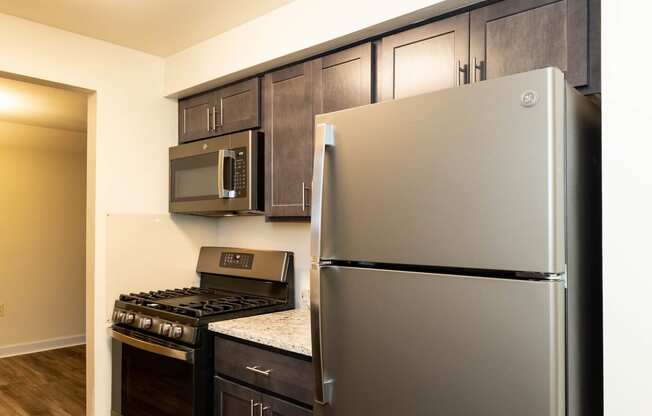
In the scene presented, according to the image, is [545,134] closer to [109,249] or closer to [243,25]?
[243,25]

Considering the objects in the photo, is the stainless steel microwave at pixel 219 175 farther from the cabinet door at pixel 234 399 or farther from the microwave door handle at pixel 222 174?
the cabinet door at pixel 234 399

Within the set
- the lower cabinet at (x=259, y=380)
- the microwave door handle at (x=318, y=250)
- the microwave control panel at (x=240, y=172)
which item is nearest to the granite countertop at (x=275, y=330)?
the lower cabinet at (x=259, y=380)

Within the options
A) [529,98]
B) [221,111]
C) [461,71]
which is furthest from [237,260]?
[529,98]

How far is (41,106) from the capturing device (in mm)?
4199

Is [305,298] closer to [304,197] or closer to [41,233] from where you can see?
[304,197]

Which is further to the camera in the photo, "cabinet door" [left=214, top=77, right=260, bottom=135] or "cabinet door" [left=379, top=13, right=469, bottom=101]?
"cabinet door" [left=214, top=77, right=260, bottom=135]

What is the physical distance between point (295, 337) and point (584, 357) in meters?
1.04

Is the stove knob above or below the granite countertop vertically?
below

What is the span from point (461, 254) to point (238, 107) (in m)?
1.81

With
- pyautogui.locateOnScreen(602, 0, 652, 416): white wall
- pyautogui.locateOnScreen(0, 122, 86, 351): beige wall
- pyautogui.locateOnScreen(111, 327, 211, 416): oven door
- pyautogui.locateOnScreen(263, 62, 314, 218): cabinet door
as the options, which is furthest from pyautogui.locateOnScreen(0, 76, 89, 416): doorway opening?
pyautogui.locateOnScreen(602, 0, 652, 416): white wall

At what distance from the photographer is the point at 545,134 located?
110cm

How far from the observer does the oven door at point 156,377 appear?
222 cm

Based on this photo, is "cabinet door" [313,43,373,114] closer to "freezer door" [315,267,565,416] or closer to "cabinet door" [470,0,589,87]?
"cabinet door" [470,0,589,87]

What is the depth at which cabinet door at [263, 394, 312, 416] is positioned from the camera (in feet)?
6.06
